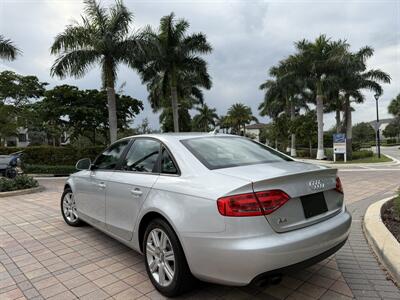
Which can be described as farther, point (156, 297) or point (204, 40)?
point (204, 40)

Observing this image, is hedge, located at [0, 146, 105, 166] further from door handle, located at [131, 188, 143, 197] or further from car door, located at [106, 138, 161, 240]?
door handle, located at [131, 188, 143, 197]

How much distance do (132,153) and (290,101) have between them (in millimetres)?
29725

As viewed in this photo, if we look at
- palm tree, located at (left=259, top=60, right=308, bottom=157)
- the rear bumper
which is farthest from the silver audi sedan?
palm tree, located at (left=259, top=60, right=308, bottom=157)

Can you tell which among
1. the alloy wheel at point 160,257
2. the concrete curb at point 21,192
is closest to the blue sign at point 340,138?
the concrete curb at point 21,192

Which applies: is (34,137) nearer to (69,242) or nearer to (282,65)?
(282,65)

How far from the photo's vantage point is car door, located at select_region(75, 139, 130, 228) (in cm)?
392

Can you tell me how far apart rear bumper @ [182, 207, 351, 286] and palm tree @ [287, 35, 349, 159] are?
21679mm

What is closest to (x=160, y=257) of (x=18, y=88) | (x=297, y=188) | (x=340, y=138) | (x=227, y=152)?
(x=227, y=152)

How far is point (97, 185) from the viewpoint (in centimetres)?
405

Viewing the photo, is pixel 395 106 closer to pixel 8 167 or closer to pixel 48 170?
pixel 48 170

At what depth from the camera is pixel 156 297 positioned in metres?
2.82

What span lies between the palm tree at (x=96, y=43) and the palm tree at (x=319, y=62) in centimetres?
1297

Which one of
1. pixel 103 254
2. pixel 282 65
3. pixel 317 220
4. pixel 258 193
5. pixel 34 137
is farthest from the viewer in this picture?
pixel 34 137

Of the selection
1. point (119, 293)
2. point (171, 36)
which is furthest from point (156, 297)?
point (171, 36)
